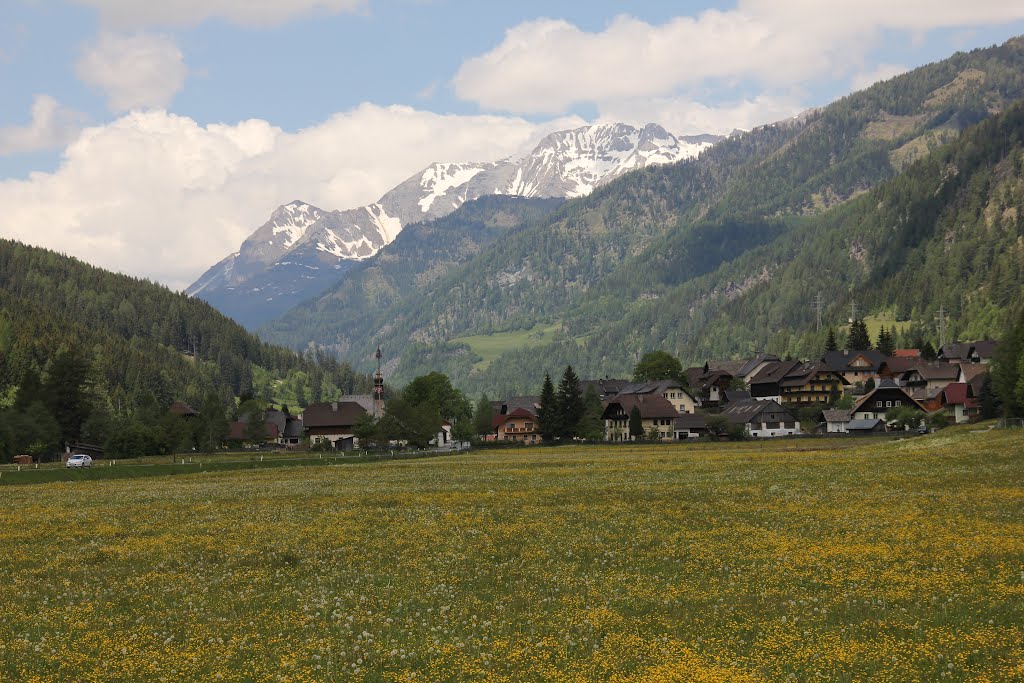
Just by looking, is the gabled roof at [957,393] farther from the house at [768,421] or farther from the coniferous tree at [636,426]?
the coniferous tree at [636,426]

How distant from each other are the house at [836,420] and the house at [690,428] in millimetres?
22881

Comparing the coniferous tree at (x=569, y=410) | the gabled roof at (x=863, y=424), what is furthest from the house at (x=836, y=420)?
the coniferous tree at (x=569, y=410)

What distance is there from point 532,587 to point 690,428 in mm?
160961

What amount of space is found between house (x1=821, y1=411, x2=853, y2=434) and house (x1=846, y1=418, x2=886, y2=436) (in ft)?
17.7

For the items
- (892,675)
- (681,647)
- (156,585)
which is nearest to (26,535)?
(156,585)

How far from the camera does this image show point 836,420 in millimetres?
185875

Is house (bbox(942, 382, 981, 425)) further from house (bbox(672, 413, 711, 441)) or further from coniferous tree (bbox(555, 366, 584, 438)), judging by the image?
coniferous tree (bbox(555, 366, 584, 438))

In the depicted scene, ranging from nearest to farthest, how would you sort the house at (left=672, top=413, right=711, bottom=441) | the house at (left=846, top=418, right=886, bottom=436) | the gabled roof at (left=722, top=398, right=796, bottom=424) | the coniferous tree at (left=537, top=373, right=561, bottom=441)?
1. the house at (left=846, top=418, right=886, bottom=436)
2. the coniferous tree at (left=537, top=373, right=561, bottom=441)
3. the house at (left=672, top=413, right=711, bottom=441)
4. the gabled roof at (left=722, top=398, right=796, bottom=424)

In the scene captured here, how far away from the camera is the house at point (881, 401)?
Answer: 180250mm

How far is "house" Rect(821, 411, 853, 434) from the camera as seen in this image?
7244 inches

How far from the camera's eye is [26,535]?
43875mm

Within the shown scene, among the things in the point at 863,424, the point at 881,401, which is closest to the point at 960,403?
the point at 863,424

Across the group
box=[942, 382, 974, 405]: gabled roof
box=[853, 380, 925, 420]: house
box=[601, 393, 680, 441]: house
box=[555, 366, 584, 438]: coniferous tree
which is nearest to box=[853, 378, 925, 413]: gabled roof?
box=[853, 380, 925, 420]: house

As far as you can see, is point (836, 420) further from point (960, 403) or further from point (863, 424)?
point (960, 403)
